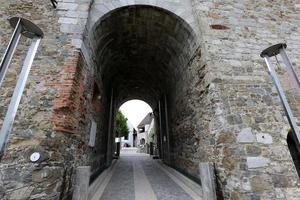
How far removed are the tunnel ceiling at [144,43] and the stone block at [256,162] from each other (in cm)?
299

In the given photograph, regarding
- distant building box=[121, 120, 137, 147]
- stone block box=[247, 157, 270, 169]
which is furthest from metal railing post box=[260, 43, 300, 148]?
distant building box=[121, 120, 137, 147]

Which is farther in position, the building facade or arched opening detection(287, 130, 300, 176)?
arched opening detection(287, 130, 300, 176)

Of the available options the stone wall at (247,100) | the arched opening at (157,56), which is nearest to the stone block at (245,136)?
the stone wall at (247,100)

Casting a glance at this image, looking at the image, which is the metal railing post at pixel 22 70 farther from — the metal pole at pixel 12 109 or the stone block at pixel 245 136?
the stone block at pixel 245 136

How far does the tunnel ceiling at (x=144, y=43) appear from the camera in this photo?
16.0 ft

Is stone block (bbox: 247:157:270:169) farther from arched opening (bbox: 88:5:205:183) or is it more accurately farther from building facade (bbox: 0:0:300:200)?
arched opening (bbox: 88:5:205:183)

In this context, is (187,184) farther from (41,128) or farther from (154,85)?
(154,85)

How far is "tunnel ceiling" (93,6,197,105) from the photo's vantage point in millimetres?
4863

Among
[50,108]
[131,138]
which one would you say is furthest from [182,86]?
[131,138]

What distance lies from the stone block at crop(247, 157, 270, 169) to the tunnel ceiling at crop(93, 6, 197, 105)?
2.99m

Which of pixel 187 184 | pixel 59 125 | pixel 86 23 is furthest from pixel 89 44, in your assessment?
pixel 187 184

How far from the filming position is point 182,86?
6.00 m

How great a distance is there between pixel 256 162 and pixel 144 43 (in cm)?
481

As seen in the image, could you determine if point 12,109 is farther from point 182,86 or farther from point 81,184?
point 182,86
